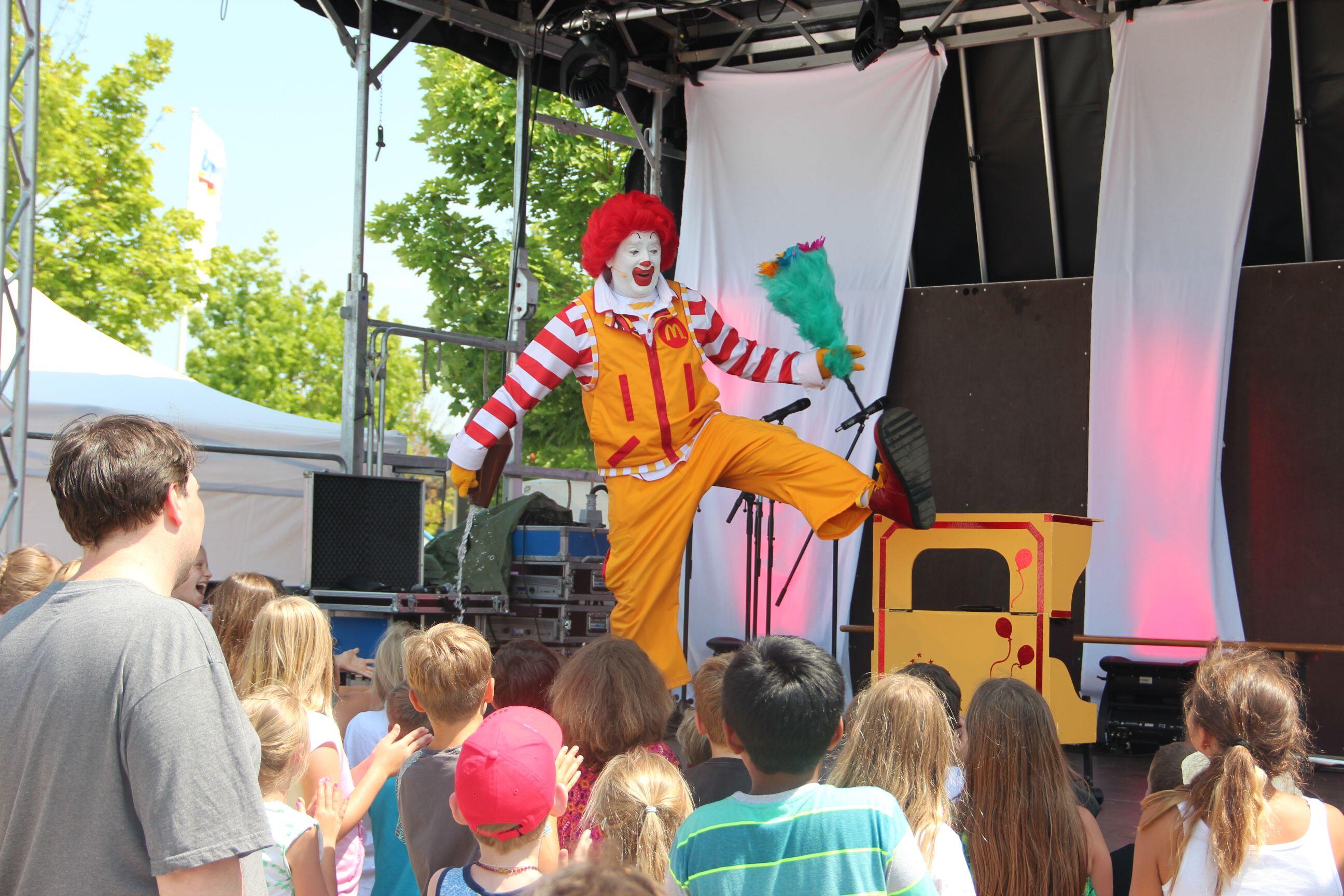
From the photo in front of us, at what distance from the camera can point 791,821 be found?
5.97 feet

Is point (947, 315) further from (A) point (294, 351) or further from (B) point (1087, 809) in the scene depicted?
(A) point (294, 351)

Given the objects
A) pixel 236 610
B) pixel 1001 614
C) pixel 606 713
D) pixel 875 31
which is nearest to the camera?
pixel 606 713

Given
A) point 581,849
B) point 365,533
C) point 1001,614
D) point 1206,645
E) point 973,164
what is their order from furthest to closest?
point 973,164 < point 365,533 < point 1206,645 < point 1001,614 < point 581,849

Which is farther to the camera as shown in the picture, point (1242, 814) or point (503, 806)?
point (1242, 814)

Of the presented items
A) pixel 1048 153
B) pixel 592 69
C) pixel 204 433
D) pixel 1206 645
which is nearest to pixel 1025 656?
pixel 1206 645

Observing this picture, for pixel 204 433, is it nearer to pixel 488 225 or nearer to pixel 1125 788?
pixel 1125 788

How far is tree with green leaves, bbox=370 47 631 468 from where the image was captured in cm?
1655

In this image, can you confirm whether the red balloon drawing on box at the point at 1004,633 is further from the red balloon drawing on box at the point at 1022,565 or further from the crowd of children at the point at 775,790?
the crowd of children at the point at 775,790

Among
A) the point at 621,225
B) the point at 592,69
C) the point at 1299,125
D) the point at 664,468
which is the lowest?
the point at 664,468

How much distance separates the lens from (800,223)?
23.9 ft

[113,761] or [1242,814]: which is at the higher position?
[113,761]

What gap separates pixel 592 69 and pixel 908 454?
3198 mm

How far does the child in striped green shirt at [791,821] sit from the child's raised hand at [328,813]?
735 mm

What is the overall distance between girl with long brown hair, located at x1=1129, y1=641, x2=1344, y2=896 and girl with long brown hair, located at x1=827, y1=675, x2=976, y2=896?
476mm
